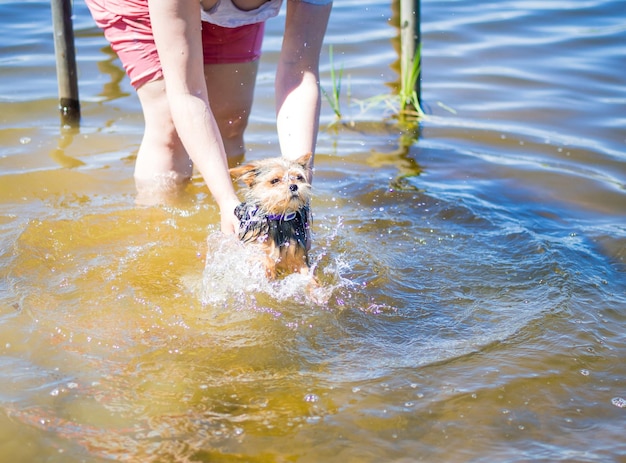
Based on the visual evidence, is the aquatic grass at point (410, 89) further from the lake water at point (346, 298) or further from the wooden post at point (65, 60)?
the wooden post at point (65, 60)

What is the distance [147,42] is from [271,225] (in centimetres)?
146

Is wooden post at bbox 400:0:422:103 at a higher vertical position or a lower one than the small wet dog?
higher

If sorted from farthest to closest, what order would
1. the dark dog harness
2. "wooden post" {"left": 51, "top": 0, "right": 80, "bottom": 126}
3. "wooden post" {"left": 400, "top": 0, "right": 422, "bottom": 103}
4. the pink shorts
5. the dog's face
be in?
"wooden post" {"left": 400, "top": 0, "right": 422, "bottom": 103}
"wooden post" {"left": 51, "top": 0, "right": 80, "bottom": 126}
the pink shorts
the dark dog harness
the dog's face

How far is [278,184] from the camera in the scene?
389 centimetres

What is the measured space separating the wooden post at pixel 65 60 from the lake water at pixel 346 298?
17 cm

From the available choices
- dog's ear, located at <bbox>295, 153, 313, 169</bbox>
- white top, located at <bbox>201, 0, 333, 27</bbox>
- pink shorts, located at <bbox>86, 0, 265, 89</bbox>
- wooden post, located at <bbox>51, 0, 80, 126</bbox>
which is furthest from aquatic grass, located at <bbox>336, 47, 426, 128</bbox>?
dog's ear, located at <bbox>295, 153, 313, 169</bbox>

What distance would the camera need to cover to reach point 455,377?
148 inches

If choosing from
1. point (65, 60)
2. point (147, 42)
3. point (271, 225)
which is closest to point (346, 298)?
point (271, 225)

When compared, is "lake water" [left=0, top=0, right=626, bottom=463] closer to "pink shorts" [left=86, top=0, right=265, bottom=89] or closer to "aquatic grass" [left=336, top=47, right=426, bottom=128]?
"aquatic grass" [left=336, top=47, right=426, bottom=128]

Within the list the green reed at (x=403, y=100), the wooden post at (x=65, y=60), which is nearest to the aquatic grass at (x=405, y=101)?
the green reed at (x=403, y=100)

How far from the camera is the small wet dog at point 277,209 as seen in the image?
391cm

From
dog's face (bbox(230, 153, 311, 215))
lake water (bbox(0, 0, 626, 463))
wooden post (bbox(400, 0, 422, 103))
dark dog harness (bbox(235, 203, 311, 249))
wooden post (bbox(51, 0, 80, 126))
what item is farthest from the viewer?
wooden post (bbox(400, 0, 422, 103))

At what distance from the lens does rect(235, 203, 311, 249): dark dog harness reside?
13.1 feet

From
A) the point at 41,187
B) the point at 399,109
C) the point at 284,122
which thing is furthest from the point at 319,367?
the point at 399,109
